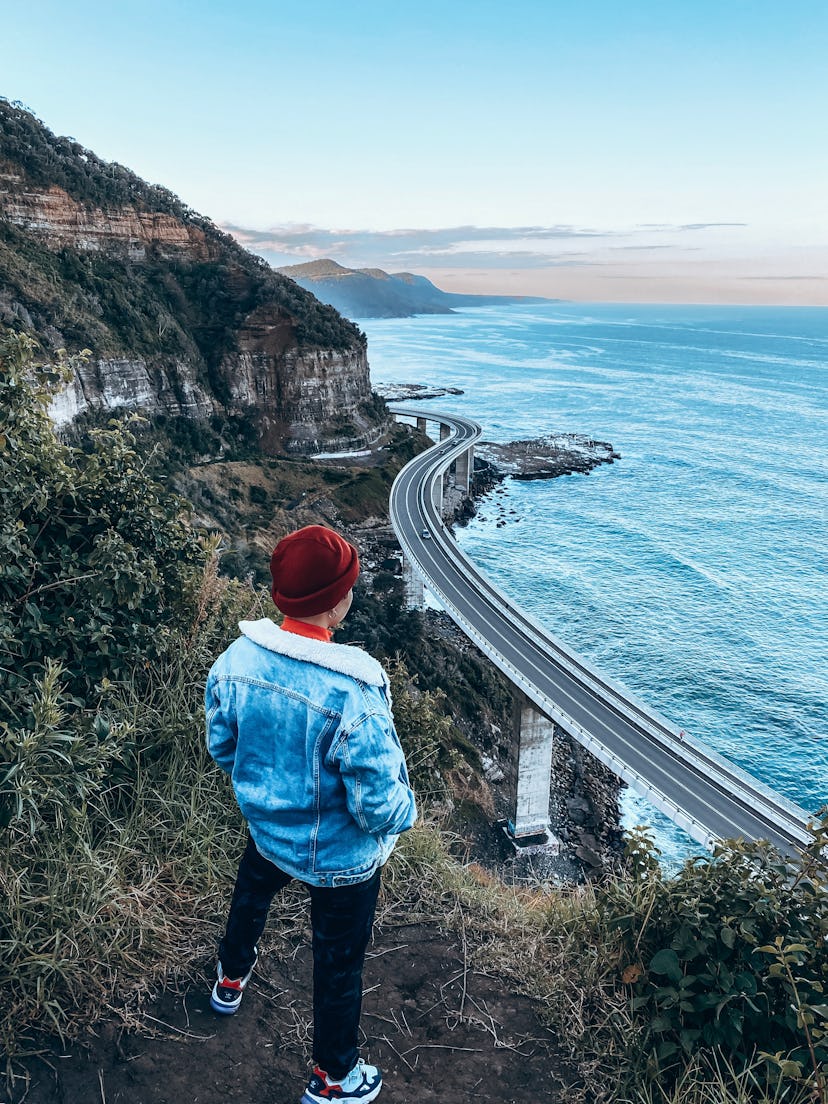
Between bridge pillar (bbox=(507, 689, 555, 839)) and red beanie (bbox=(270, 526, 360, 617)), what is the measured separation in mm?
26497

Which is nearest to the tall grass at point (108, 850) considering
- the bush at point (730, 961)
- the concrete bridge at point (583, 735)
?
the bush at point (730, 961)

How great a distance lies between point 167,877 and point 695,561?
50040 mm

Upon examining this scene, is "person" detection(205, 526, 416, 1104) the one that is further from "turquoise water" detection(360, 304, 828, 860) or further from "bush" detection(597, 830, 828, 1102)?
"turquoise water" detection(360, 304, 828, 860)

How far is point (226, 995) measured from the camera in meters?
3.22

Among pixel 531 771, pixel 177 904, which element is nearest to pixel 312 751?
pixel 177 904

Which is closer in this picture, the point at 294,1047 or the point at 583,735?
the point at 294,1047

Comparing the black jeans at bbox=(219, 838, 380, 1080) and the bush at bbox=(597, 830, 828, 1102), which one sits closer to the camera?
the black jeans at bbox=(219, 838, 380, 1080)

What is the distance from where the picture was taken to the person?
8.22ft

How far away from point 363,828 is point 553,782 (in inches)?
1254

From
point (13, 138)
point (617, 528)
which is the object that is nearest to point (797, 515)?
point (617, 528)

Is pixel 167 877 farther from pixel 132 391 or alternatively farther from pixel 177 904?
pixel 132 391

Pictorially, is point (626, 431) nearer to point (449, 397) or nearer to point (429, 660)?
point (449, 397)

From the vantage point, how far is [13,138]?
43.8 metres

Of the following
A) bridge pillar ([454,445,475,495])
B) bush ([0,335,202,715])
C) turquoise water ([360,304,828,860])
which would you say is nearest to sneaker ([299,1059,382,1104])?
bush ([0,335,202,715])
